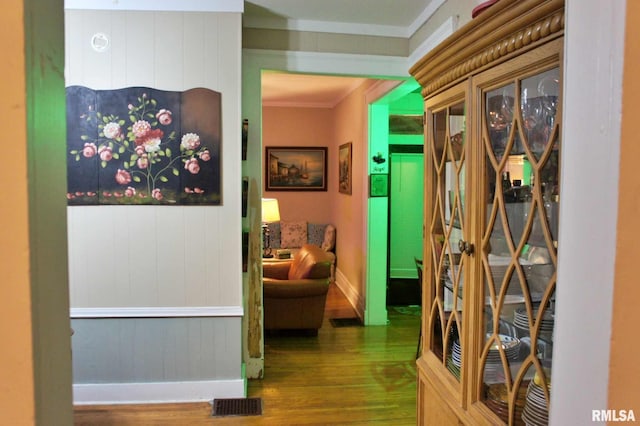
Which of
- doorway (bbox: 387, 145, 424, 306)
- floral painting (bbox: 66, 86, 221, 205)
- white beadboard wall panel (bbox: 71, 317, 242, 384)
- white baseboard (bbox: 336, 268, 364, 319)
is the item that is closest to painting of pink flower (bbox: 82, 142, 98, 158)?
floral painting (bbox: 66, 86, 221, 205)

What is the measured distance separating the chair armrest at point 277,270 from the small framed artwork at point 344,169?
4.67 ft

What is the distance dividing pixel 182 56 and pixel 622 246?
301 centimetres

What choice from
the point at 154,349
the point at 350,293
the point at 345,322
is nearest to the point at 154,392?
the point at 154,349

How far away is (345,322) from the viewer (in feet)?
17.1

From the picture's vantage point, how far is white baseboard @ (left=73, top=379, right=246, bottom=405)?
325cm

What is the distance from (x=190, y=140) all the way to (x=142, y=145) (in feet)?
1.00

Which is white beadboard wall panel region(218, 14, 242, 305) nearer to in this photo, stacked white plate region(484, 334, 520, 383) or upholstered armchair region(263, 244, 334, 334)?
upholstered armchair region(263, 244, 334, 334)

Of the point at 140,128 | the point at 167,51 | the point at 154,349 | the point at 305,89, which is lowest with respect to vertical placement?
the point at 154,349

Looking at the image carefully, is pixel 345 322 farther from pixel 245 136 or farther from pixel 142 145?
pixel 142 145

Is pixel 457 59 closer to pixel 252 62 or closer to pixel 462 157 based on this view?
pixel 462 157

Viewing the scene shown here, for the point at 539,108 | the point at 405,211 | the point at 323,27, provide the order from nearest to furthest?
the point at 539,108 < the point at 323,27 < the point at 405,211

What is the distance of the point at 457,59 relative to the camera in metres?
1.64

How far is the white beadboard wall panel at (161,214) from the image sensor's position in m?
3.11

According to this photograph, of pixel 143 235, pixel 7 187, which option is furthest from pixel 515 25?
pixel 143 235
